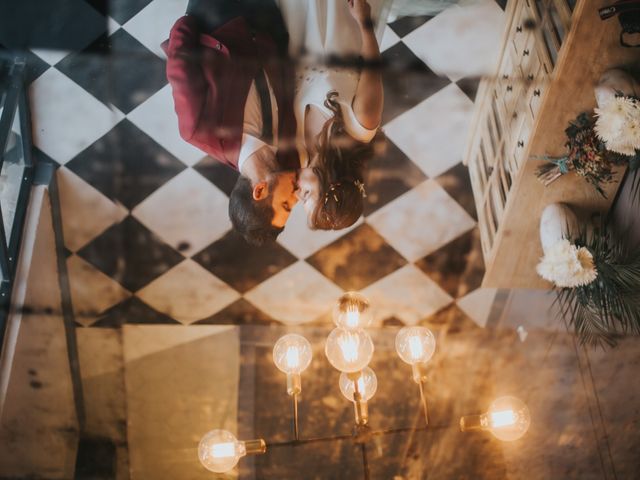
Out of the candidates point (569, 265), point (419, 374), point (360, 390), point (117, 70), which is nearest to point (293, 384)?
point (360, 390)

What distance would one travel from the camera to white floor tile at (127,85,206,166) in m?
2.14

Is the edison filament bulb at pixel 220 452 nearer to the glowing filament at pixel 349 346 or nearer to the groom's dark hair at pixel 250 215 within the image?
the glowing filament at pixel 349 346

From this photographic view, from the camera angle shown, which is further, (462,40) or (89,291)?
(89,291)

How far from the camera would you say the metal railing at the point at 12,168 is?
2086 millimetres

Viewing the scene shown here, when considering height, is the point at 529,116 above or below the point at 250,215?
above

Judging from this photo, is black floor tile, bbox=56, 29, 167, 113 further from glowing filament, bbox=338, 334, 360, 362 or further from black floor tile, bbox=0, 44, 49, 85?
glowing filament, bbox=338, 334, 360, 362

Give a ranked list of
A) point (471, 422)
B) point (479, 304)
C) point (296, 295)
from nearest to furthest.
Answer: point (471, 422) → point (296, 295) → point (479, 304)

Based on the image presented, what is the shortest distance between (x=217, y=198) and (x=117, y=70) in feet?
2.04

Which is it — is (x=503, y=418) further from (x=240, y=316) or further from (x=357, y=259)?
(x=240, y=316)

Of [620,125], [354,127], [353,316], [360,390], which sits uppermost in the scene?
[354,127]

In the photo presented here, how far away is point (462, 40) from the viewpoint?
2143mm

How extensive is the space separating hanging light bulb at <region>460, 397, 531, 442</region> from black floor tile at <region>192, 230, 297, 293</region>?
1045 millimetres

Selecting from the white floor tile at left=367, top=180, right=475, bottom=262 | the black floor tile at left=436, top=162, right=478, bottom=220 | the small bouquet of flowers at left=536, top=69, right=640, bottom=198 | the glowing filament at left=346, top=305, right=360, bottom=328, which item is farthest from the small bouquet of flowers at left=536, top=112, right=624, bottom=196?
the glowing filament at left=346, top=305, right=360, bottom=328

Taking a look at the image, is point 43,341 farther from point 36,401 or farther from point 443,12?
point 443,12
